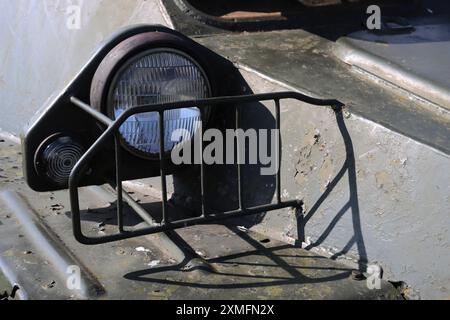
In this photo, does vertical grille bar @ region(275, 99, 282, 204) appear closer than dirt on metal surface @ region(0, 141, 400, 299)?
No

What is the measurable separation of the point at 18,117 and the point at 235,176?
1.47 meters

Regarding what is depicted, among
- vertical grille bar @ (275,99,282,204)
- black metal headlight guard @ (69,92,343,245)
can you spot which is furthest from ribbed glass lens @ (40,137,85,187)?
vertical grille bar @ (275,99,282,204)

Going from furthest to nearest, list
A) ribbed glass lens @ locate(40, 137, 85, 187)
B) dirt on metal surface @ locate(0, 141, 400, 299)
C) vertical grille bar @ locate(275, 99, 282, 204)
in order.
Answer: ribbed glass lens @ locate(40, 137, 85, 187) < vertical grille bar @ locate(275, 99, 282, 204) < dirt on metal surface @ locate(0, 141, 400, 299)

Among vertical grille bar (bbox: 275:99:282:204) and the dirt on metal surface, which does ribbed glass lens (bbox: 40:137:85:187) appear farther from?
vertical grille bar (bbox: 275:99:282:204)

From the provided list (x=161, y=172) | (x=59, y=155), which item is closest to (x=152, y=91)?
(x=161, y=172)

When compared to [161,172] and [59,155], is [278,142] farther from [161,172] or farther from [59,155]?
[59,155]

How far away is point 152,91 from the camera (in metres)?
2.22

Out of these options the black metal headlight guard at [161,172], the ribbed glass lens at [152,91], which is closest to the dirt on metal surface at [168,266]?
the black metal headlight guard at [161,172]

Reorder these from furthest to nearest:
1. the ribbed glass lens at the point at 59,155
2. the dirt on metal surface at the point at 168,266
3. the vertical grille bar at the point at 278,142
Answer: the ribbed glass lens at the point at 59,155, the vertical grille bar at the point at 278,142, the dirt on metal surface at the point at 168,266

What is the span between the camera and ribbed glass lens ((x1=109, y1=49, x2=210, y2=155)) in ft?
7.28

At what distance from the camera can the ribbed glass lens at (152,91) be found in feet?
7.28

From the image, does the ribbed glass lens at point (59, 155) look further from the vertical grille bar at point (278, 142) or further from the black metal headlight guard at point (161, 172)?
the vertical grille bar at point (278, 142)

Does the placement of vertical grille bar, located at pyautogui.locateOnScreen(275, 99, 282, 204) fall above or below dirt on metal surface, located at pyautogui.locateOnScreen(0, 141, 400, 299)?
above
